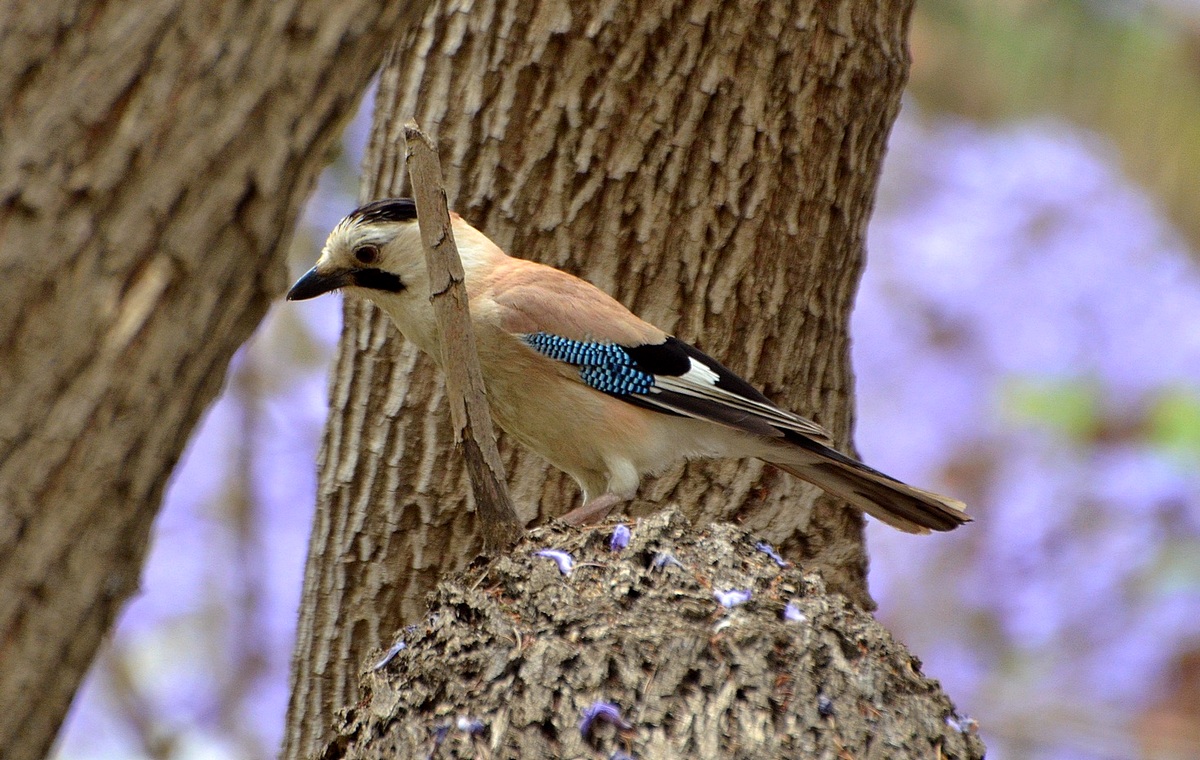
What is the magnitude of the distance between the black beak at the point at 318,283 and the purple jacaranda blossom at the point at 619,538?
138cm

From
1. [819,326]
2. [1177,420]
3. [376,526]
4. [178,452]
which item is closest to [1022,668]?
[1177,420]

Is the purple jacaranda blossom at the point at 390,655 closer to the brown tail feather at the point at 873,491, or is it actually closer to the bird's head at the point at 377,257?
the bird's head at the point at 377,257

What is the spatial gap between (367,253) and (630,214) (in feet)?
2.46

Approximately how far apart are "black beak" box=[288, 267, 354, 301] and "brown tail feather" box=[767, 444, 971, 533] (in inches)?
49.3

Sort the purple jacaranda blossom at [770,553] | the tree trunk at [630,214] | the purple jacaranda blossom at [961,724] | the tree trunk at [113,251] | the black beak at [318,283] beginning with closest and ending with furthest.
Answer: the tree trunk at [113,251] < the purple jacaranda blossom at [961,724] < the purple jacaranda blossom at [770,553] < the black beak at [318,283] < the tree trunk at [630,214]

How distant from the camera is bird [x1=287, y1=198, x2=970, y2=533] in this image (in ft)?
11.9

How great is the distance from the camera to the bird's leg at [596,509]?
344 cm

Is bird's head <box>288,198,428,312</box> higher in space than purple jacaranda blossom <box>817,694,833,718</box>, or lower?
higher

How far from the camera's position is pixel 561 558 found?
254 centimetres

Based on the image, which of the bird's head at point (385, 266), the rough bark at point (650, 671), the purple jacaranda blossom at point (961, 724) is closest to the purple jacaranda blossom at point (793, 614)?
the rough bark at point (650, 671)

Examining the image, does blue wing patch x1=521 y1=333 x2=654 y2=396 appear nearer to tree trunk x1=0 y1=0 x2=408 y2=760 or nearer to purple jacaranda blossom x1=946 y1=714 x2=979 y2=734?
purple jacaranda blossom x1=946 y1=714 x2=979 y2=734

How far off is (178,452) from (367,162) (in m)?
2.36

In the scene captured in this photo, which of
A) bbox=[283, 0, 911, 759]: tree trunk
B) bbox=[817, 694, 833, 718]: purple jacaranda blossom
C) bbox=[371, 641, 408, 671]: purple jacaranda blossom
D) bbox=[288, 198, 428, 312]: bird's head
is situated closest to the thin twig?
bbox=[371, 641, 408, 671]: purple jacaranda blossom

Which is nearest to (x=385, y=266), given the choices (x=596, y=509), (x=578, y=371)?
(x=578, y=371)
